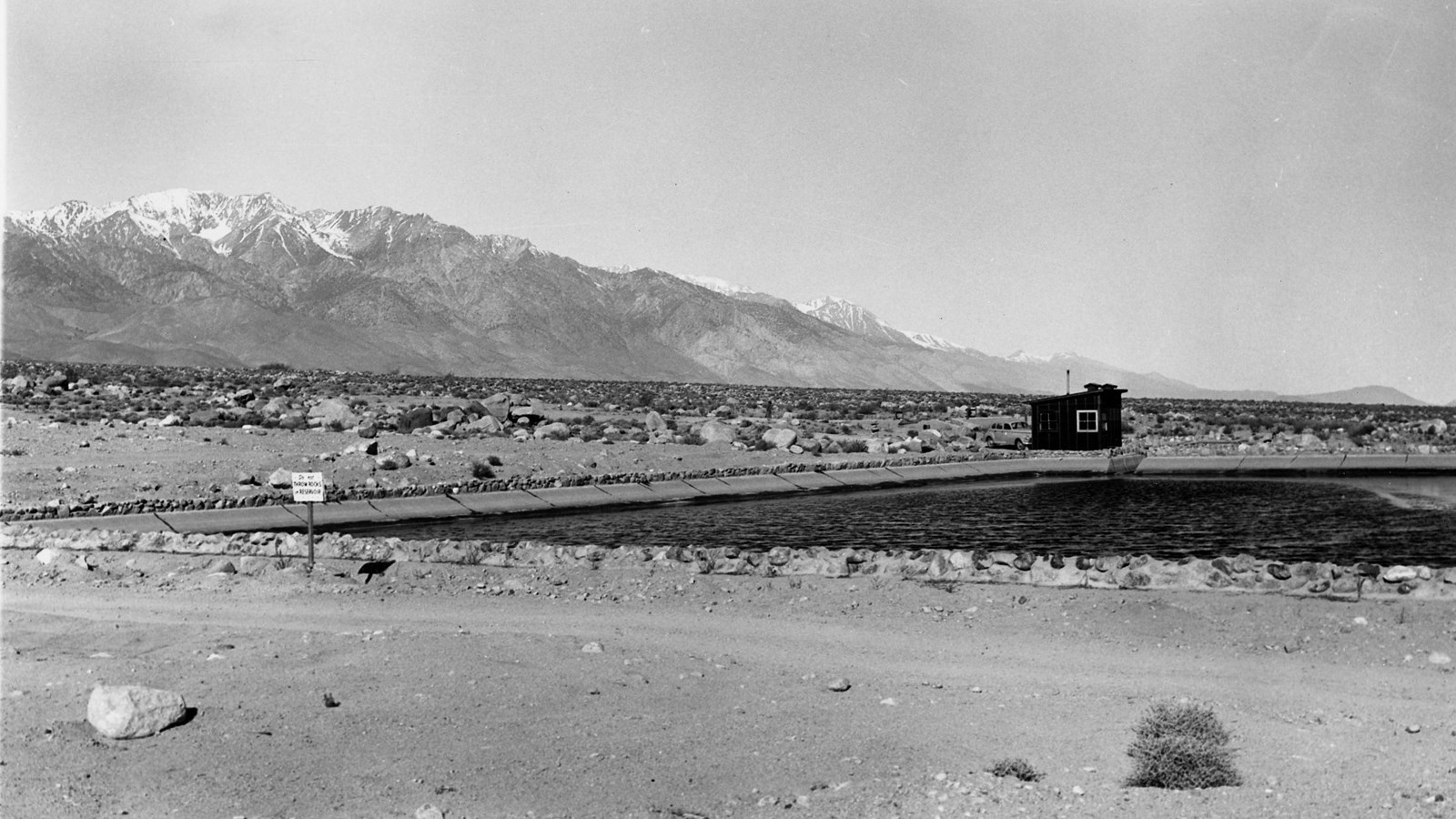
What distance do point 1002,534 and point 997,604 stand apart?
11424mm

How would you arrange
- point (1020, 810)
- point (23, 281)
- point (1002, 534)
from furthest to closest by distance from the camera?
point (23, 281)
point (1002, 534)
point (1020, 810)

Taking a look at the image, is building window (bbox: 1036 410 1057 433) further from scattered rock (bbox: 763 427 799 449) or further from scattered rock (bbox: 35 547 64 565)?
scattered rock (bbox: 35 547 64 565)

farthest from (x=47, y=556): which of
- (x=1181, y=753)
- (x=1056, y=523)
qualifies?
(x=1056, y=523)

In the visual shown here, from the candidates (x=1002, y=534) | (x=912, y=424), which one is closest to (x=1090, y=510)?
(x=1002, y=534)

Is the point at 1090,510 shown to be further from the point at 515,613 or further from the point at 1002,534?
the point at 515,613

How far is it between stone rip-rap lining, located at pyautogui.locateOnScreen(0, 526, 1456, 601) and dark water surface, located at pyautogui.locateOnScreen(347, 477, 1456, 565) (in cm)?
457

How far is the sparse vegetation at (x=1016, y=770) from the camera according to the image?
7699 mm

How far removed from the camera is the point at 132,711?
8.55 m

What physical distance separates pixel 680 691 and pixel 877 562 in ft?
20.3

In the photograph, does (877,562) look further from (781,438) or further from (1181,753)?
(781,438)

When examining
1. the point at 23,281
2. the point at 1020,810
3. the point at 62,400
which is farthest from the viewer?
the point at 23,281

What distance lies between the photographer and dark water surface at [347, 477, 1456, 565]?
22.2 metres

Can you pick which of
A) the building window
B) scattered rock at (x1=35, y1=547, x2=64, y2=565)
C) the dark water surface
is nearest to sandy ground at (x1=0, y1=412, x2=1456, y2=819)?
scattered rock at (x1=35, y1=547, x2=64, y2=565)

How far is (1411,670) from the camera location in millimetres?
10336
